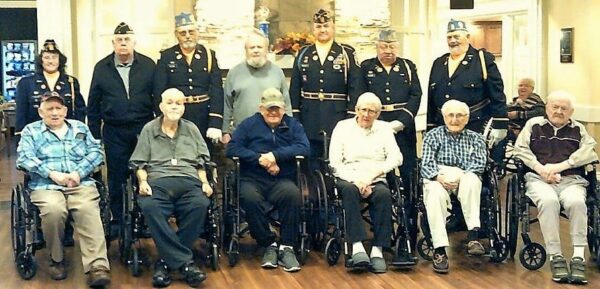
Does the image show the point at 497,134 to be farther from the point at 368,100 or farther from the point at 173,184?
the point at 173,184

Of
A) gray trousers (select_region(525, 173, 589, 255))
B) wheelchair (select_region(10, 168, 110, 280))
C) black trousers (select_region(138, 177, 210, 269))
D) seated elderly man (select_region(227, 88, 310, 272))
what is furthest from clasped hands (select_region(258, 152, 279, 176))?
gray trousers (select_region(525, 173, 589, 255))

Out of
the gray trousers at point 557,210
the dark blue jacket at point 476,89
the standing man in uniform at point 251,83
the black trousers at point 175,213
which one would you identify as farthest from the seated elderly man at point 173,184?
the gray trousers at point 557,210

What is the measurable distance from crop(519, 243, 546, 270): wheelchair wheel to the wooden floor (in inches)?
1.7

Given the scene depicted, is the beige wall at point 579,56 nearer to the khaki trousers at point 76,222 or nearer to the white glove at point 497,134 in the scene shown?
the white glove at point 497,134

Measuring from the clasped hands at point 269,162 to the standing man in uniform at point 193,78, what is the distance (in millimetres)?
512

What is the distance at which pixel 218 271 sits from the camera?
492cm

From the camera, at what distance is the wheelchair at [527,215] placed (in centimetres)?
486

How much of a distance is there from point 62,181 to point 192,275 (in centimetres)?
95

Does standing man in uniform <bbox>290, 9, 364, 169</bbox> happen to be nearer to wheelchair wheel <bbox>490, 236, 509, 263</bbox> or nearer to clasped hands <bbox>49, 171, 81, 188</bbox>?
wheelchair wheel <bbox>490, 236, 509, 263</bbox>

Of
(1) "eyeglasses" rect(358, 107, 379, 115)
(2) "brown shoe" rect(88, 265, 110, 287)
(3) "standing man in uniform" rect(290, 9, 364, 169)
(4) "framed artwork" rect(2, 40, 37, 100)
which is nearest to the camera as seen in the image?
(2) "brown shoe" rect(88, 265, 110, 287)

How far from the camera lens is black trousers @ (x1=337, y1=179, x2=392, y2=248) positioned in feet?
16.1

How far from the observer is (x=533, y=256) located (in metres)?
4.88

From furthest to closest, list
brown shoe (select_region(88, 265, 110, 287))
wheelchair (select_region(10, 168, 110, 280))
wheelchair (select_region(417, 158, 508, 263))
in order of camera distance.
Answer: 1. wheelchair (select_region(417, 158, 508, 263))
2. wheelchair (select_region(10, 168, 110, 280))
3. brown shoe (select_region(88, 265, 110, 287))

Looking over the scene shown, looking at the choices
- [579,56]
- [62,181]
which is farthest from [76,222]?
[579,56]
